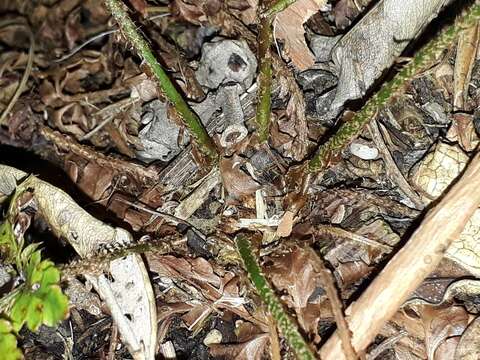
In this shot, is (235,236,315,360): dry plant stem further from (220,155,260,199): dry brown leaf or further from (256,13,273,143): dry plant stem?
(256,13,273,143): dry plant stem

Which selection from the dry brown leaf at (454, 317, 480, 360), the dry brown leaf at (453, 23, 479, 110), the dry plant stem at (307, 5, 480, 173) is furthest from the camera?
the dry brown leaf at (453, 23, 479, 110)

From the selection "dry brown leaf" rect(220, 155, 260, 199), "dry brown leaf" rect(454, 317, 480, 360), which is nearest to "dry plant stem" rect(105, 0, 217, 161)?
"dry brown leaf" rect(220, 155, 260, 199)

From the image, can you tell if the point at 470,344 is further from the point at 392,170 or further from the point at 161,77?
the point at 161,77

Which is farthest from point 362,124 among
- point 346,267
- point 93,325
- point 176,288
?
point 93,325

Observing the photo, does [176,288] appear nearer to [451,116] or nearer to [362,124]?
[362,124]

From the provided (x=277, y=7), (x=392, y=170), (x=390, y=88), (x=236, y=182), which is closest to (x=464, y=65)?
(x=392, y=170)

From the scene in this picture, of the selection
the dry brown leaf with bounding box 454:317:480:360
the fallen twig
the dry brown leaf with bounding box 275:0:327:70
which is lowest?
the dry brown leaf with bounding box 454:317:480:360
